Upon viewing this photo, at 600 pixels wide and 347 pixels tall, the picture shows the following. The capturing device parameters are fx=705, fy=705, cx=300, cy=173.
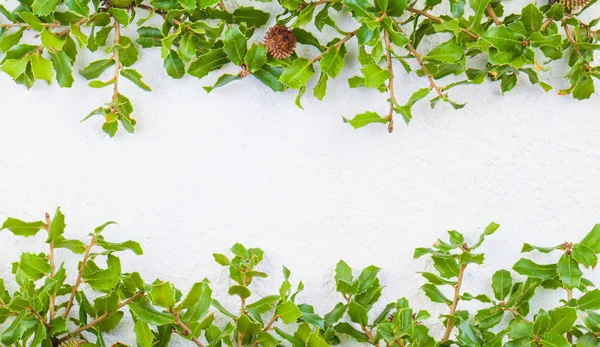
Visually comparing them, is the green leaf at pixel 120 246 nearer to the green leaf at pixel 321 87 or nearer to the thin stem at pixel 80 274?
the thin stem at pixel 80 274

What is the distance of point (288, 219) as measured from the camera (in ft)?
4.32

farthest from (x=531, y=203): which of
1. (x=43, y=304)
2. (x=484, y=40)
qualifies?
(x=43, y=304)

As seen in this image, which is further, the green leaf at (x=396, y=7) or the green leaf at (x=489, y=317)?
the green leaf at (x=489, y=317)

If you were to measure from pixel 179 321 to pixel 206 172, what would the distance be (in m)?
0.29

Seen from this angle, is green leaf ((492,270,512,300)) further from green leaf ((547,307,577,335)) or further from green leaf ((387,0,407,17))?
green leaf ((387,0,407,17))

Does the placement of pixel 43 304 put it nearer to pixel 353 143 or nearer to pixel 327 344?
pixel 327 344

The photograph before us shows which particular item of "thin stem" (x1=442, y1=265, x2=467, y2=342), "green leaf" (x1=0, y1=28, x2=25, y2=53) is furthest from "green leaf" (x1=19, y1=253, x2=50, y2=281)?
"thin stem" (x1=442, y1=265, x2=467, y2=342)

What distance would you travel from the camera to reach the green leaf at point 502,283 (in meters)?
1.29

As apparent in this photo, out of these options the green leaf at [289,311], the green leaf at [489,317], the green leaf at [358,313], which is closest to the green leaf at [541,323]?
the green leaf at [489,317]

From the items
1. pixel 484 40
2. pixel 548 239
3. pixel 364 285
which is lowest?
pixel 364 285

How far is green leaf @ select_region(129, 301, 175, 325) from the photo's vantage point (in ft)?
3.70

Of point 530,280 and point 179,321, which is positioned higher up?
point 530,280

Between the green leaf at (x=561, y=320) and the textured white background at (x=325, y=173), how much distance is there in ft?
0.58

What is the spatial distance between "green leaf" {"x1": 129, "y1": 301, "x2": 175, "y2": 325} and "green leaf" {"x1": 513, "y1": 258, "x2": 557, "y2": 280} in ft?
2.02
